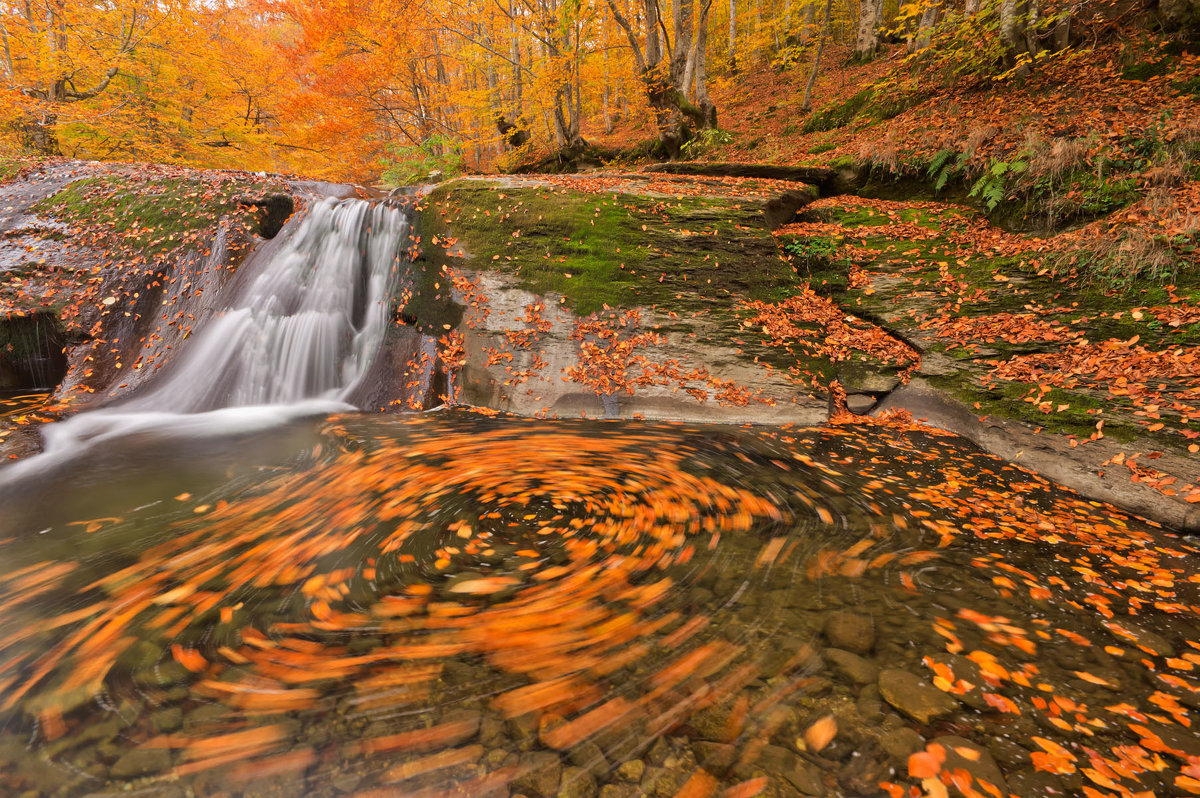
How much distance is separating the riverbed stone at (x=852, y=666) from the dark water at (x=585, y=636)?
0.01 metres

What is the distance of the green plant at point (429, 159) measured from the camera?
14102mm

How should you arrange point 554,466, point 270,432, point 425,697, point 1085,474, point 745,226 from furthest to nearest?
point 745,226 < point 270,432 < point 554,466 < point 1085,474 < point 425,697

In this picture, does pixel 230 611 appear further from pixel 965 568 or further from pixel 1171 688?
pixel 1171 688

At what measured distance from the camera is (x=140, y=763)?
1664 mm

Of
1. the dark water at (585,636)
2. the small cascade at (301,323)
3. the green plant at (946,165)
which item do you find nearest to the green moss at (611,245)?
the small cascade at (301,323)

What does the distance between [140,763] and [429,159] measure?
621 inches

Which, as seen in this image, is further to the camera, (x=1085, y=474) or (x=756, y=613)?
(x=1085, y=474)

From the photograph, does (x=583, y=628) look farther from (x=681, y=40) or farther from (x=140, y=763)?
(x=681, y=40)

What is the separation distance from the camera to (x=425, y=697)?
1938mm

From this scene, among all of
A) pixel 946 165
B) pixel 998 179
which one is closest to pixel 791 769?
pixel 998 179

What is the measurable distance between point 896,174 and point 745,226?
438 cm

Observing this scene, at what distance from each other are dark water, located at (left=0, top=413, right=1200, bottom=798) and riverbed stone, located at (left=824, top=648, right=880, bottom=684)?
12 mm

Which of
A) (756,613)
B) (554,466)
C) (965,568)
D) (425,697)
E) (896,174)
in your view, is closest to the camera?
(425,697)

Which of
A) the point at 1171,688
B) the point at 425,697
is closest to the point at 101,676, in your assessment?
the point at 425,697
